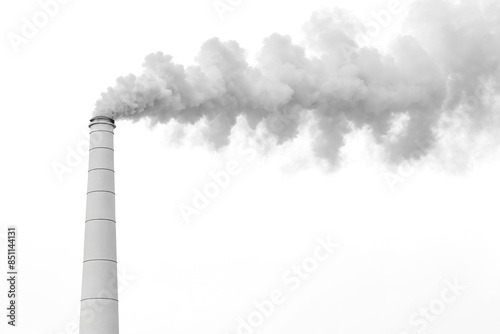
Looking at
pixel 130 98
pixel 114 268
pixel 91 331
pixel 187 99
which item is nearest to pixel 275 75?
pixel 187 99

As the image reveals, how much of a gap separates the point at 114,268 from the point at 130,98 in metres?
5.35

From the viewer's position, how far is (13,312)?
903 inches

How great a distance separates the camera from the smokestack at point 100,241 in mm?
20719

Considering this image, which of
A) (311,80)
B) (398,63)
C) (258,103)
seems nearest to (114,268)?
(258,103)

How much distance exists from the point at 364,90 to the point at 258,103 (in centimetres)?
381

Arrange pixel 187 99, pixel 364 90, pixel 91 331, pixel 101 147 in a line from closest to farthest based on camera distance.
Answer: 1. pixel 91 331
2. pixel 101 147
3. pixel 187 99
4. pixel 364 90

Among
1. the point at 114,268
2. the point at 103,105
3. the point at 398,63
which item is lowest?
the point at 114,268

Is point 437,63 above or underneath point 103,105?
above

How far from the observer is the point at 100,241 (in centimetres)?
2125

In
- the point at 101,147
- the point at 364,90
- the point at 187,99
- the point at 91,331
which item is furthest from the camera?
the point at 364,90

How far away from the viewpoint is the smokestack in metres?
20.7

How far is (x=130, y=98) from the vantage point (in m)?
22.9

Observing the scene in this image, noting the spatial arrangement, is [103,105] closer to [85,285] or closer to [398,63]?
[85,285]

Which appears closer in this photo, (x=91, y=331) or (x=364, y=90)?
(x=91, y=331)
